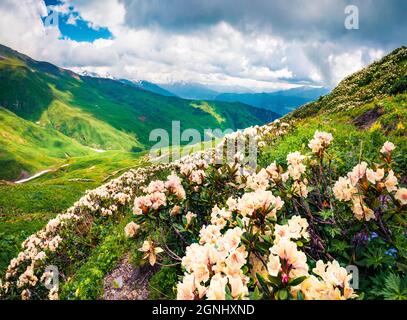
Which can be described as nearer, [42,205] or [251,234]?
[251,234]

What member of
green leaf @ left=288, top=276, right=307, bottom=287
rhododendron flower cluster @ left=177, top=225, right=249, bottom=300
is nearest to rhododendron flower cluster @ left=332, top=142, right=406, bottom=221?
rhododendron flower cluster @ left=177, top=225, right=249, bottom=300

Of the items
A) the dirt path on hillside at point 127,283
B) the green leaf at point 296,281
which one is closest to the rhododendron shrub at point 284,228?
the green leaf at point 296,281

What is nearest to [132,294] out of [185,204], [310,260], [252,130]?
[185,204]

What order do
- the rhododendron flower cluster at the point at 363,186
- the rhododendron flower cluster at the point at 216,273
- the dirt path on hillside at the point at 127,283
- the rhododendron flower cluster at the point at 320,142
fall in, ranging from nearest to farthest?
the rhododendron flower cluster at the point at 216,273 < the rhododendron flower cluster at the point at 363,186 < the rhododendron flower cluster at the point at 320,142 < the dirt path on hillside at the point at 127,283

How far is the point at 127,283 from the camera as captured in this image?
745 cm

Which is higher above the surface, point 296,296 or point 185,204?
point 185,204

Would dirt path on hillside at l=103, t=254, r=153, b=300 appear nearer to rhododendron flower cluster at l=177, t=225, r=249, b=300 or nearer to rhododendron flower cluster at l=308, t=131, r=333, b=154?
rhododendron flower cluster at l=177, t=225, r=249, b=300

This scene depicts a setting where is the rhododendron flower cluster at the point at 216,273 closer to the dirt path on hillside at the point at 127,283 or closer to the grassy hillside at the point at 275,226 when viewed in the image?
the grassy hillside at the point at 275,226

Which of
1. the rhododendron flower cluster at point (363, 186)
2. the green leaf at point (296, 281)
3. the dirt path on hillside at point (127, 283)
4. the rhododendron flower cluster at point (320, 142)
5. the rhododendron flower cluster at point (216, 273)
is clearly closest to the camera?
the green leaf at point (296, 281)

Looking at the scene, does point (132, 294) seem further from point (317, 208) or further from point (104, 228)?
point (104, 228)

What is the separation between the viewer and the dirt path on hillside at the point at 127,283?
6922mm

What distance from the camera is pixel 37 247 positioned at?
12.2 m

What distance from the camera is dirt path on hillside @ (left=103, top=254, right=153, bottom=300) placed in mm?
6922
